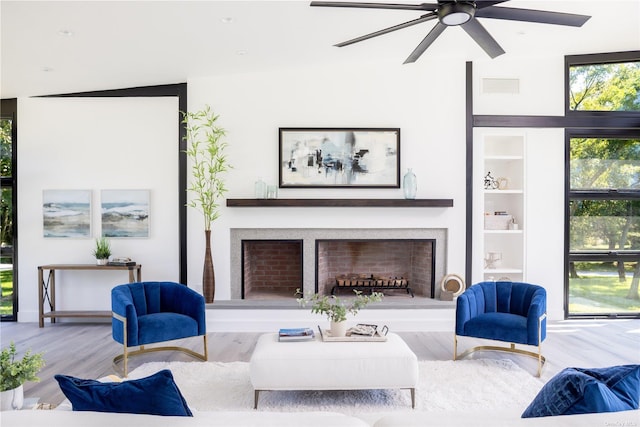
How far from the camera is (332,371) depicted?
309 centimetres

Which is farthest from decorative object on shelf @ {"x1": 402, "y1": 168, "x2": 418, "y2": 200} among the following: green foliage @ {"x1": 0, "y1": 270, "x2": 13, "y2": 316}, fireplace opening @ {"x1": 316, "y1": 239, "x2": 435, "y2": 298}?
green foliage @ {"x1": 0, "y1": 270, "x2": 13, "y2": 316}

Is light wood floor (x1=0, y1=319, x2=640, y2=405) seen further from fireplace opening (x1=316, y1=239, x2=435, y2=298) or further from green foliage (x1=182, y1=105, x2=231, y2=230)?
green foliage (x1=182, y1=105, x2=231, y2=230)

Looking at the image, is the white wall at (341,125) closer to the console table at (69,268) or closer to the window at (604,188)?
the console table at (69,268)

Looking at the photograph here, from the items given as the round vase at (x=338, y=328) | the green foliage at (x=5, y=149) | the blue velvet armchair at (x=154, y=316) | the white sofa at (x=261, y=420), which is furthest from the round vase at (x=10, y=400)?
the green foliage at (x=5, y=149)

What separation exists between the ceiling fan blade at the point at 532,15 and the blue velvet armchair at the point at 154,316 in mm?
3195

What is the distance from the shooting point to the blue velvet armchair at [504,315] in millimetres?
3836

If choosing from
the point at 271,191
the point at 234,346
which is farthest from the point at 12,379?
the point at 271,191

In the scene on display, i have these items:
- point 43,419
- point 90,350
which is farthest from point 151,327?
point 43,419

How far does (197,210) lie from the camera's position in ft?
17.8

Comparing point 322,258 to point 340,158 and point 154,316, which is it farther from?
point 154,316

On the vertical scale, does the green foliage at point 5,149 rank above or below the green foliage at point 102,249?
above

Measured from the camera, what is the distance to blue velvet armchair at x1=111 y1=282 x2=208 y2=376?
3.79 meters

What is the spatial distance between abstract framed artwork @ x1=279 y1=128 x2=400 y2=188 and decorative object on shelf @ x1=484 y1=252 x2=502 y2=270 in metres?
1.55

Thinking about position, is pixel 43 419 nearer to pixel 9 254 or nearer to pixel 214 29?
pixel 214 29
